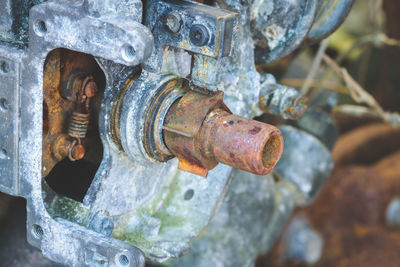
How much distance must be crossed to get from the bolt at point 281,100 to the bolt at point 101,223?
0.99ft

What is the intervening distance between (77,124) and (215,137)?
0.20 m

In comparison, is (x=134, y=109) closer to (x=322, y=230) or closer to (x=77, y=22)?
(x=77, y=22)

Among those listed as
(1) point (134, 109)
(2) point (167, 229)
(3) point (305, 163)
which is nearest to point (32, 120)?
(1) point (134, 109)

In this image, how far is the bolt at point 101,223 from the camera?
77 centimetres

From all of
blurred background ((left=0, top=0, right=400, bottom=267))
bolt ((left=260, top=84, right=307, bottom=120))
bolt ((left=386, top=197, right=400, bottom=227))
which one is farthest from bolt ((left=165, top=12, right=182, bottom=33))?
bolt ((left=386, top=197, right=400, bottom=227))

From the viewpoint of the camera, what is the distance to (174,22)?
71 cm

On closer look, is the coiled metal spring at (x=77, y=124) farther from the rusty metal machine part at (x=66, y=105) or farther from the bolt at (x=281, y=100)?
the bolt at (x=281, y=100)

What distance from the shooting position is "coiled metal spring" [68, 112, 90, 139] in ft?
2.50

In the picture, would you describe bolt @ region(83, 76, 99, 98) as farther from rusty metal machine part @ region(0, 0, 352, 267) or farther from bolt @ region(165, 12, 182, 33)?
bolt @ region(165, 12, 182, 33)

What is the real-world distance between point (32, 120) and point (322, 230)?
942 millimetres

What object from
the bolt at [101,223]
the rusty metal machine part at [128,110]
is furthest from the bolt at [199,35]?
the bolt at [101,223]

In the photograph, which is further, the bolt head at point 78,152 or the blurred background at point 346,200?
the blurred background at point 346,200

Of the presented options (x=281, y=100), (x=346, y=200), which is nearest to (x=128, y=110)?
(x=281, y=100)

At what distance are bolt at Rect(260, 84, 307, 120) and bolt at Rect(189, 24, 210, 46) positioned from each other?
9.1 inches
